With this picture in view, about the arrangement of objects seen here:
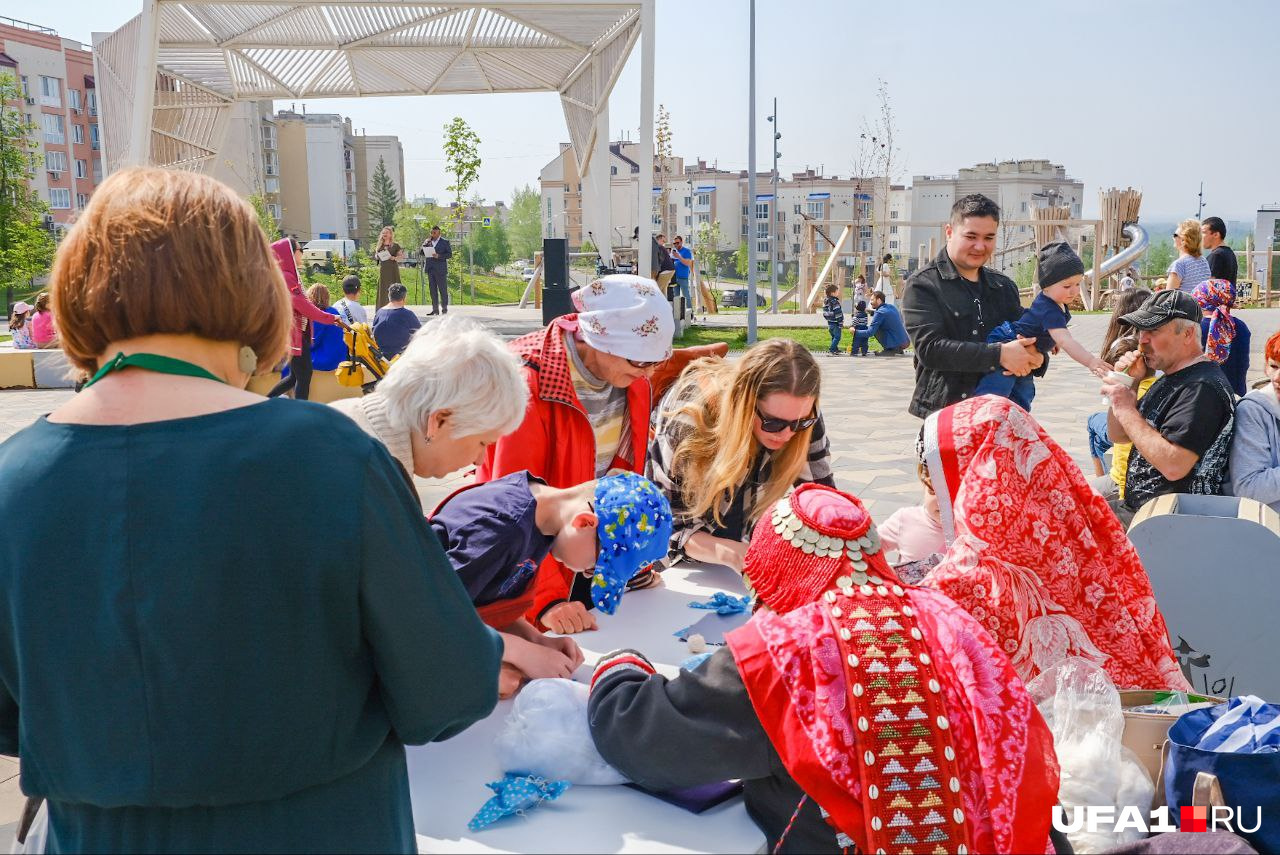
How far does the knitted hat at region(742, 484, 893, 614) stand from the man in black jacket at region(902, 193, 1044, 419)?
2806 mm

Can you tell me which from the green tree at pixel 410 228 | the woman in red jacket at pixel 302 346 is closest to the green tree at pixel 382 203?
the green tree at pixel 410 228

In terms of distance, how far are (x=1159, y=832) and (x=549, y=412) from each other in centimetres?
185

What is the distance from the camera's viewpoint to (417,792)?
1786mm

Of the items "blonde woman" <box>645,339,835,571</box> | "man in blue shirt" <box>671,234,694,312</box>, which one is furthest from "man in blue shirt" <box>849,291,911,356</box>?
"blonde woman" <box>645,339,835,571</box>

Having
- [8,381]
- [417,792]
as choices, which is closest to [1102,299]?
[8,381]

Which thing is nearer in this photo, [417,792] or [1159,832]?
[417,792]

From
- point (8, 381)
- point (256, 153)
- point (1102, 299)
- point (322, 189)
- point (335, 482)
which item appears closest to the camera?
point (335, 482)

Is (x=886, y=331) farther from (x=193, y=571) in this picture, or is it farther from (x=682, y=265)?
(x=193, y=571)

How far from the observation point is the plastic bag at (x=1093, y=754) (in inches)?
77.2

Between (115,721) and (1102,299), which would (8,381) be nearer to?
(115,721)

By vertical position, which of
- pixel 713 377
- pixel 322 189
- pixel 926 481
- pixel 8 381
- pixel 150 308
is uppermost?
pixel 322 189

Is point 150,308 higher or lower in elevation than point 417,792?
higher

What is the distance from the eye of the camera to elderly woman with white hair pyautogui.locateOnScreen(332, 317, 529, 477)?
201cm

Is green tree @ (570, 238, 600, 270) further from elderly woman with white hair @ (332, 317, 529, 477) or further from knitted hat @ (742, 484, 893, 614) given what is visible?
knitted hat @ (742, 484, 893, 614)
